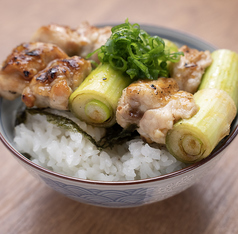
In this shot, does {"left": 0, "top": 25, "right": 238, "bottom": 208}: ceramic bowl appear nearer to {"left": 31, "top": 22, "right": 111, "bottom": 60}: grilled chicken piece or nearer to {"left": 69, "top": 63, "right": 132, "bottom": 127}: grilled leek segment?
{"left": 69, "top": 63, "right": 132, "bottom": 127}: grilled leek segment

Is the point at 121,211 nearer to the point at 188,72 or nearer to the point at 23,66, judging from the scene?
the point at 188,72

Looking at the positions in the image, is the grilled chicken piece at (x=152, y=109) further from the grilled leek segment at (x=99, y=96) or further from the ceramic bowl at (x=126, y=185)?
the ceramic bowl at (x=126, y=185)

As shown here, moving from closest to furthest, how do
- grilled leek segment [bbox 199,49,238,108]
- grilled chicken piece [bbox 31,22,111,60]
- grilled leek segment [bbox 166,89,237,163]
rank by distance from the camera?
grilled leek segment [bbox 166,89,237,163], grilled leek segment [bbox 199,49,238,108], grilled chicken piece [bbox 31,22,111,60]

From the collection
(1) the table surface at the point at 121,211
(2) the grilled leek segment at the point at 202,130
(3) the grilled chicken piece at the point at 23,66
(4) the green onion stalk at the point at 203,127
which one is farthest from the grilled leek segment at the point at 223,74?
(3) the grilled chicken piece at the point at 23,66

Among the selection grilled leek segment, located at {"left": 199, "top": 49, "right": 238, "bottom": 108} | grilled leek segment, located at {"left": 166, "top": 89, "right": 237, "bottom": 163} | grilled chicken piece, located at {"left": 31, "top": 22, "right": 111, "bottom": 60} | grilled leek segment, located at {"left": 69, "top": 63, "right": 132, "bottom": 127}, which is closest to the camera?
grilled leek segment, located at {"left": 166, "top": 89, "right": 237, "bottom": 163}

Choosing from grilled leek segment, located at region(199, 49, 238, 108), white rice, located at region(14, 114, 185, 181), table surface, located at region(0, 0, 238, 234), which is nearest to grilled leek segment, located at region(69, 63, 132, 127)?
white rice, located at region(14, 114, 185, 181)

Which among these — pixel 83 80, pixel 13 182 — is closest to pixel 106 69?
pixel 83 80

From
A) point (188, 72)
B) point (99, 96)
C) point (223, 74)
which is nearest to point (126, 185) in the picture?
point (99, 96)

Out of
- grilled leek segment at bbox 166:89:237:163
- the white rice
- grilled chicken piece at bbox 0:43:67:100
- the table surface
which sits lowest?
the table surface
